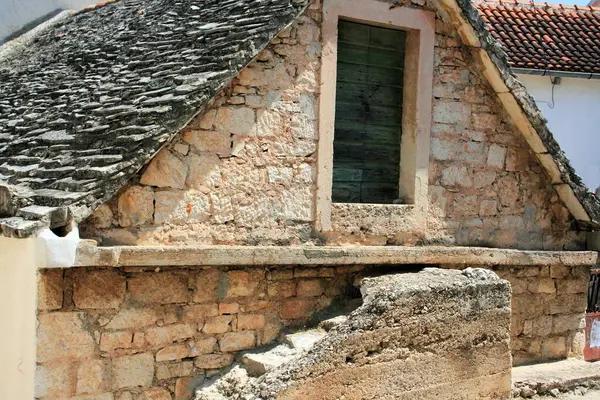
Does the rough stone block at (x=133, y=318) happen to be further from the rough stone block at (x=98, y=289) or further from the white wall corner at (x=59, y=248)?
the white wall corner at (x=59, y=248)

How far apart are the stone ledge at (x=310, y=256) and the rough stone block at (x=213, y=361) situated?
0.76 meters

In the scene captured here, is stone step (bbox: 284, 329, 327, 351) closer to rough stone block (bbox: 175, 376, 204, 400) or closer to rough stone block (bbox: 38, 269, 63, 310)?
rough stone block (bbox: 175, 376, 204, 400)

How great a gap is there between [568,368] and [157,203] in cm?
444

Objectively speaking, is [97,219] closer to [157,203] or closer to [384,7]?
[157,203]

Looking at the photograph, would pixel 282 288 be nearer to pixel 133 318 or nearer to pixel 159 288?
pixel 159 288

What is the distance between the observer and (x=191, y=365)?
5195mm

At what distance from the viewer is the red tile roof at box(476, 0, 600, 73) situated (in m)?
13.7

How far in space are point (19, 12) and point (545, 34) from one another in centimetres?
996

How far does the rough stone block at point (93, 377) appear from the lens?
474 cm

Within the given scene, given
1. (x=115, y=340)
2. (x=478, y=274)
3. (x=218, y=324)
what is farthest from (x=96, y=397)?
(x=478, y=274)

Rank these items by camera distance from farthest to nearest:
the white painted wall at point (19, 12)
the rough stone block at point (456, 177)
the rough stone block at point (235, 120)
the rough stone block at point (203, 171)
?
the white painted wall at point (19, 12)
the rough stone block at point (456, 177)
the rough stone block at point (235, 120)
the rough stone block at point (203, 171)

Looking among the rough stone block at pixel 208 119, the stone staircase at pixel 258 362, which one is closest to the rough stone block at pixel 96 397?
the stone staircase at pixel 258 362

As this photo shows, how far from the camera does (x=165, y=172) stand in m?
4.98

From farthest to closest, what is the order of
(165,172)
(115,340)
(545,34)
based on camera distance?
(545,34) < (165,172) < (115,340)
